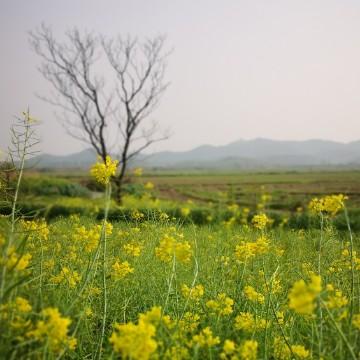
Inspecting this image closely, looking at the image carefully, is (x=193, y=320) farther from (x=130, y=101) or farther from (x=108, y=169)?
(x=130, y=101)

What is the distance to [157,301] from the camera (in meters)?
3.50

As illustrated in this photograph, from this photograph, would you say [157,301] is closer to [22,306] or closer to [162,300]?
[162,300]

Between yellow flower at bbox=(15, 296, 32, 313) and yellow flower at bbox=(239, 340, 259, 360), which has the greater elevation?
yellow flower at bbox=(15, 296, 32, 313)

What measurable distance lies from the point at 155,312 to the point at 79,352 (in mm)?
1234

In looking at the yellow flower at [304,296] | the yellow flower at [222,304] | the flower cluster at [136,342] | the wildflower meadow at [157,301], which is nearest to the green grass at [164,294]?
the wildflower meadow at [157,301]

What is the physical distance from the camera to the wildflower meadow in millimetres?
1813

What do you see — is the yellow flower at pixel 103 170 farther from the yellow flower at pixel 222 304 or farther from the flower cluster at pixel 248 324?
the flower cluster at pixel 248 324

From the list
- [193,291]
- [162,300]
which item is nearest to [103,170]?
[193,291]

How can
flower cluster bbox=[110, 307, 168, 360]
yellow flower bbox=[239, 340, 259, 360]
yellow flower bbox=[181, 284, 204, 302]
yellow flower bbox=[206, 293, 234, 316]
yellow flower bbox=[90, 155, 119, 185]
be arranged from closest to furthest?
1. flower cluster bbox=[110, 307, 168, 360]
2. yellow flower bbox=[239, 340, 259, 360]
3. yellow flower bbox=[90, 155, 119, 185]
4. yellow flower bbox=[206, 293, 234, 316]
5. yellow flower bbox=[181, 284, 204, 302]

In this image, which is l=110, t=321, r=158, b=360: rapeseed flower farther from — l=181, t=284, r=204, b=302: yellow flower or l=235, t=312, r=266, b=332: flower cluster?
l=181, t=284, r=204, b=302: yellow flower

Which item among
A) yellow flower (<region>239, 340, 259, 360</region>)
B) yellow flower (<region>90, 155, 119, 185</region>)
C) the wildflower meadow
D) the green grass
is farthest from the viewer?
yellow flower (<region>90, 155, 119, 185</region>)

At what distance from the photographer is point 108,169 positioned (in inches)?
100

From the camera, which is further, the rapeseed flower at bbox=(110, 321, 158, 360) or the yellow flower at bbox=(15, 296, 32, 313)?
the yellow flower at bbox=(15, 296, 32, 313)

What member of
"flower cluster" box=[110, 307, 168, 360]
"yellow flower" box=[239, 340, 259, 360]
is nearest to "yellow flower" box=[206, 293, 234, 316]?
"yellow flower" box=[239, 340, 259, 360]
